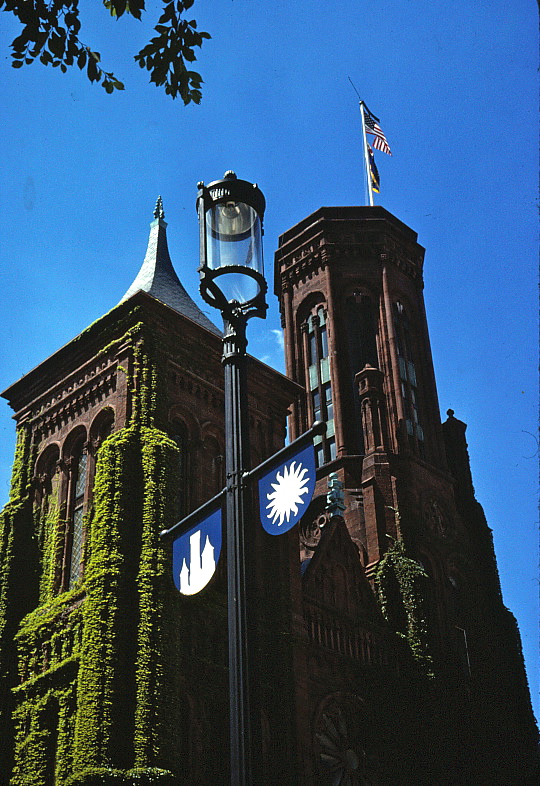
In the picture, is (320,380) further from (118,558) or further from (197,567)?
(197,567)

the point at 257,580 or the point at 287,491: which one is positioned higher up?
the point at 257,580

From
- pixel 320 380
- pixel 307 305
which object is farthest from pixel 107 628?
pixel 307 305

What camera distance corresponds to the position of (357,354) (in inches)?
1594

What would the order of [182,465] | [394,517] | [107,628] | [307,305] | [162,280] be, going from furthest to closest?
[307,305] → [394,517] → [162,280] → [182,465] → [107,628]

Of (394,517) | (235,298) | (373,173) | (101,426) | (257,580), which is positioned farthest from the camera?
(373,173)

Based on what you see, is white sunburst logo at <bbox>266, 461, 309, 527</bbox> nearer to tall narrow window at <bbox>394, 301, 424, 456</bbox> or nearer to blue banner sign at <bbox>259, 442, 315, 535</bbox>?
blue banner sign at <bbox>259, 442, 315, 535</bbox>

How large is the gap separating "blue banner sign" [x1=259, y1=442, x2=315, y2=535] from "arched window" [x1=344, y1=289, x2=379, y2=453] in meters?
30.8

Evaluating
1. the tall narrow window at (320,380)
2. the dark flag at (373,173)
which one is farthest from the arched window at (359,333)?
the dark flag at (373,173)

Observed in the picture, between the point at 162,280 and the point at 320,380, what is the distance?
37.1 feet

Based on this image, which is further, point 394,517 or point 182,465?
point 394,517

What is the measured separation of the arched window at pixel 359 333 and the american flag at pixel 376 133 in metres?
7.93

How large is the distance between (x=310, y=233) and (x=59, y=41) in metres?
34.6

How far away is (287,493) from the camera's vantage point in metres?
8.16

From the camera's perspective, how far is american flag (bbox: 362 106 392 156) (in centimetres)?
4478
